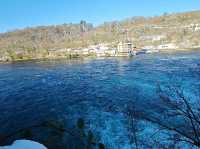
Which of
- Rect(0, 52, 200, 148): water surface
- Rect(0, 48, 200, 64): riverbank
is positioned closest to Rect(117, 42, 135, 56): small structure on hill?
Rect(0, 48, 200, 64): riverbank

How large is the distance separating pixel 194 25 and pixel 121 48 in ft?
210

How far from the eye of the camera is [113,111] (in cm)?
2638

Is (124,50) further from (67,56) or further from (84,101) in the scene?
(84,101)

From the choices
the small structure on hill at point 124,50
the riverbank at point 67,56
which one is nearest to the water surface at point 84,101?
the small structure on hill at point 124,50

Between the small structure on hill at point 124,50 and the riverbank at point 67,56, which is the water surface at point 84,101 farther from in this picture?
the riverbank at point 67,56

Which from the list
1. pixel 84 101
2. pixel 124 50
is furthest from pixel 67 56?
pixel 84 101

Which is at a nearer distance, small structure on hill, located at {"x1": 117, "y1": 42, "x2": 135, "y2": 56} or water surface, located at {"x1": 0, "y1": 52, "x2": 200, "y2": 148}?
water surface, located at {"x1": 0, "y1": 52, "x2": 200, "y2": 148}

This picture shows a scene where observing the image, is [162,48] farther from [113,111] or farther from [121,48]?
[113,111]

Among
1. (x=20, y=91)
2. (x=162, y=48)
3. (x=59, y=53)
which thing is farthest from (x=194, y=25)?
(x=20, y=91)

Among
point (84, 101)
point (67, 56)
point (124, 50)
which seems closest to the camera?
point (84, 101)

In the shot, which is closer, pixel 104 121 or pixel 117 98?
pixel 104 121

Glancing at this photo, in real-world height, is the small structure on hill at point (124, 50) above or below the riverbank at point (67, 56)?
above

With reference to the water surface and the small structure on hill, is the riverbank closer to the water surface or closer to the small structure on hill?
the small structure on hill

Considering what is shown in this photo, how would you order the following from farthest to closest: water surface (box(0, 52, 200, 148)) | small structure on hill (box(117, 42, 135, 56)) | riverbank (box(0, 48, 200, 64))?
riverbank (box(0, 48, 200, 64))
small structure on hill (box(117, 42, 135, 56))
water surface (box(0, 52, 200, 148))
